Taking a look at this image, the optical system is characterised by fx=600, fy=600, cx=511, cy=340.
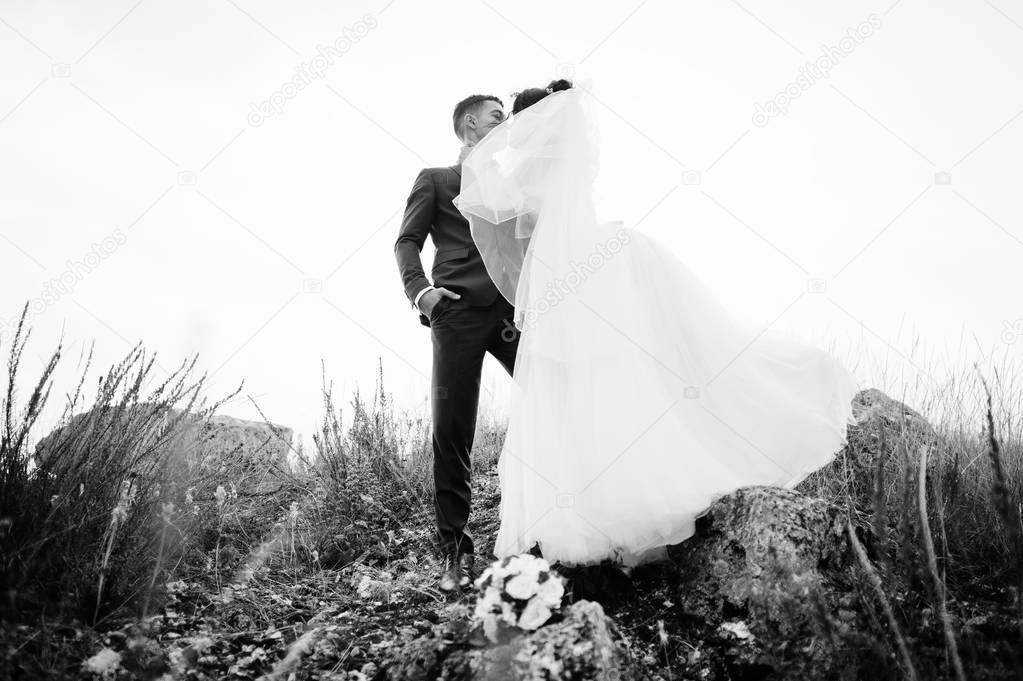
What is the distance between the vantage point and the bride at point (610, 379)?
92.8 inches

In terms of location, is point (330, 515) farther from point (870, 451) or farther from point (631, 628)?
point (870, 451)

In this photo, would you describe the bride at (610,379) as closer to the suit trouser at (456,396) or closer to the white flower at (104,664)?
the suit trouser at (456,396)

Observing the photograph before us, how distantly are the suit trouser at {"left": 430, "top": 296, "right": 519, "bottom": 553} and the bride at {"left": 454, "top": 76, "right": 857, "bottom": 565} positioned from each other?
0.25 meters

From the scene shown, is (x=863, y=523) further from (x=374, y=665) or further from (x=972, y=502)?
(x=374, y=665)

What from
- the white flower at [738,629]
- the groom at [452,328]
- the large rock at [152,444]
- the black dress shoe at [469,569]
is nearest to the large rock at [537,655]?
the white flower at [738,629]

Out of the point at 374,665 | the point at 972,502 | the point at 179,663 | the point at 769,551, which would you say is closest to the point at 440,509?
the point at 374,665

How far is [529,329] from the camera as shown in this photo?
8.84 ft

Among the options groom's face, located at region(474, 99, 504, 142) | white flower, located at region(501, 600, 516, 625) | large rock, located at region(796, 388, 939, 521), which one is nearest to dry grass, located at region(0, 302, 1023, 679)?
large rock, located at region(796, 388, 939, 521)

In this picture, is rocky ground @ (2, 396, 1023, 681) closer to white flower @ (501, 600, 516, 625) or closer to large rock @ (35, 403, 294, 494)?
white flower @ (501, 600, 516, 625)

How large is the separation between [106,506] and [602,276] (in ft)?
7.64

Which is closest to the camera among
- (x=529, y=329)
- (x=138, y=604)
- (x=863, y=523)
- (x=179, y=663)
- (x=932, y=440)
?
(x=179, y=663)

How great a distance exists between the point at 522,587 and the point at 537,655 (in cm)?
21

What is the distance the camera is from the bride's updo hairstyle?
3.33 metres

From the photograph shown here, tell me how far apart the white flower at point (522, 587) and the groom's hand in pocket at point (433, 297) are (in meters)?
1.78
